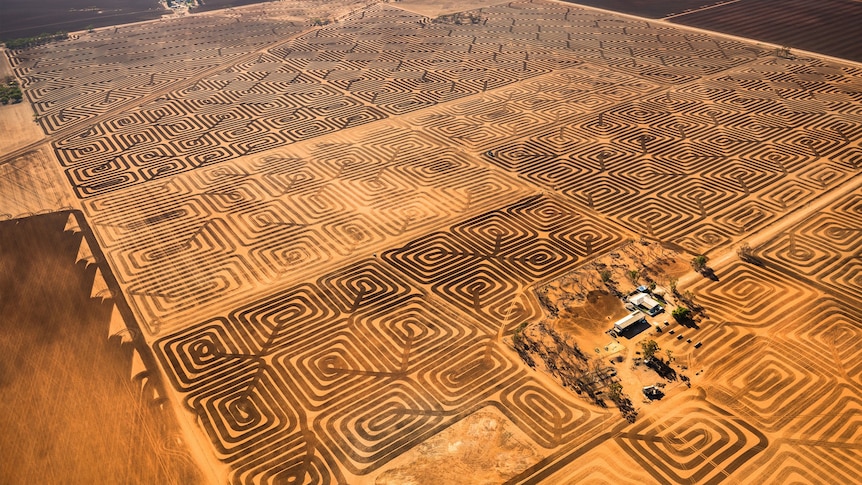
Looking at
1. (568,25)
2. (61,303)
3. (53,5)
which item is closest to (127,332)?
(61,303)

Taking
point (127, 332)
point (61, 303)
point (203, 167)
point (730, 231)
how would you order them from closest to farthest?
point (127, 332) < point (61, 303) < point (730, 231) < point (203, 167)

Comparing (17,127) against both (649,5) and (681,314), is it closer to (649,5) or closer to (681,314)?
(681,314)

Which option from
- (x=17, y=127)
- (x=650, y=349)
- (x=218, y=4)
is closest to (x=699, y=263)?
(x=650, y=349)

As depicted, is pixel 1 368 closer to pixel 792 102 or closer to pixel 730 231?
pixel 730 231

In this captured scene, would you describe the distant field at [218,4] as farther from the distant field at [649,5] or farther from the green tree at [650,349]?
the green tree at [650,349]

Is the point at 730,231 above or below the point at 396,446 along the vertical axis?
above

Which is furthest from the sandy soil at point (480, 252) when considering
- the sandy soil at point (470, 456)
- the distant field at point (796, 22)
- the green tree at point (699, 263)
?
the distant field at point (796, 22)
